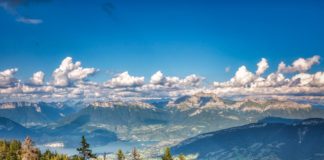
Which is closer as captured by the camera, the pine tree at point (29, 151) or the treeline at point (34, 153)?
the treeline at point (34, 153)

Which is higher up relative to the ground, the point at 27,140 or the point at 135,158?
the point at 27,140

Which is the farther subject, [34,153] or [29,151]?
[34,153]

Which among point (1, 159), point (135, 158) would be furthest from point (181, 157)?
point (1, 159)

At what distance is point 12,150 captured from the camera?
18312cm

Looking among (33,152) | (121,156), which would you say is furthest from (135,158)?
(33,152)

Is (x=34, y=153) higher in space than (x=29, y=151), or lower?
lower

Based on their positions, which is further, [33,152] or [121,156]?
[121,156]

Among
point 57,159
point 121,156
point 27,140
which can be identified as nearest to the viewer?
point 27,140

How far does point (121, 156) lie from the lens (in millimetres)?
166000

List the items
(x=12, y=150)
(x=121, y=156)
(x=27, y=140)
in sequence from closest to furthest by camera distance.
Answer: (x=27, y=140) → (x=121, y=156) → (x=12, y=150)

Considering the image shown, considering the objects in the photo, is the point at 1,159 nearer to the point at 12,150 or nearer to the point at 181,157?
the point at 12,150

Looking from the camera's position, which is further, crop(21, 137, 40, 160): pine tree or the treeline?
crop(21, 137, 40, 160): pine tree

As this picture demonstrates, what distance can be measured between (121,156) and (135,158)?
5687 mm

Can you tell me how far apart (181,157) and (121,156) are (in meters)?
29.1
